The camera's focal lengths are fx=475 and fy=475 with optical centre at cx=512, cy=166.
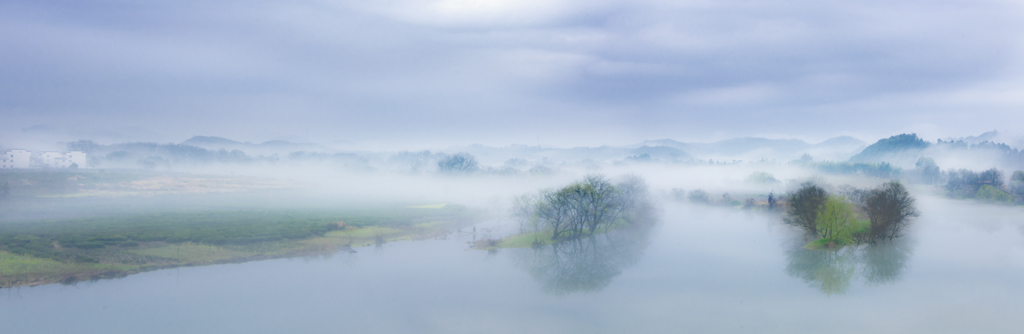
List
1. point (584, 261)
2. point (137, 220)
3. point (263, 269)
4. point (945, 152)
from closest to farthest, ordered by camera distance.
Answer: point (263, 269)
point (584, 261)
point (137, 220)
point (945, 152)

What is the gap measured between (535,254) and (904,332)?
25203 millimetres

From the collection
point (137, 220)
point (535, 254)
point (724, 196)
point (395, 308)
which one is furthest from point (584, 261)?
point (724, 196)

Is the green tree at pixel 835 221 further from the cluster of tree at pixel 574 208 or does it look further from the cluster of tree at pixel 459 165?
the cluster of tree at pixel 459 165

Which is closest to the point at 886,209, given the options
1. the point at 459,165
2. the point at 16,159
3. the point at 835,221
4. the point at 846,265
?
the point at 835,221

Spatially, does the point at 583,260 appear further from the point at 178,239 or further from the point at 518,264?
the point at 178,239

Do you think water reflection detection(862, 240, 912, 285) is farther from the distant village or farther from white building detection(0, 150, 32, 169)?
white building detection(0, 150, 32, 169)

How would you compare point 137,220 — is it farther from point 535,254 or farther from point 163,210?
point 535,254

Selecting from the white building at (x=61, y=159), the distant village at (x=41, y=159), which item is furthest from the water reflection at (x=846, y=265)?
the white building at (x=61, y=159)

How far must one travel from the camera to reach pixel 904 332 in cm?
2261

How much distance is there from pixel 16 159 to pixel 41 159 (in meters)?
7.60

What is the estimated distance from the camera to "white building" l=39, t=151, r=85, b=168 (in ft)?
370

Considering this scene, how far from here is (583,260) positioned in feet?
131

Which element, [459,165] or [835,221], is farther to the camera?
[459,165]

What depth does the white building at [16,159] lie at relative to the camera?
332 ft
